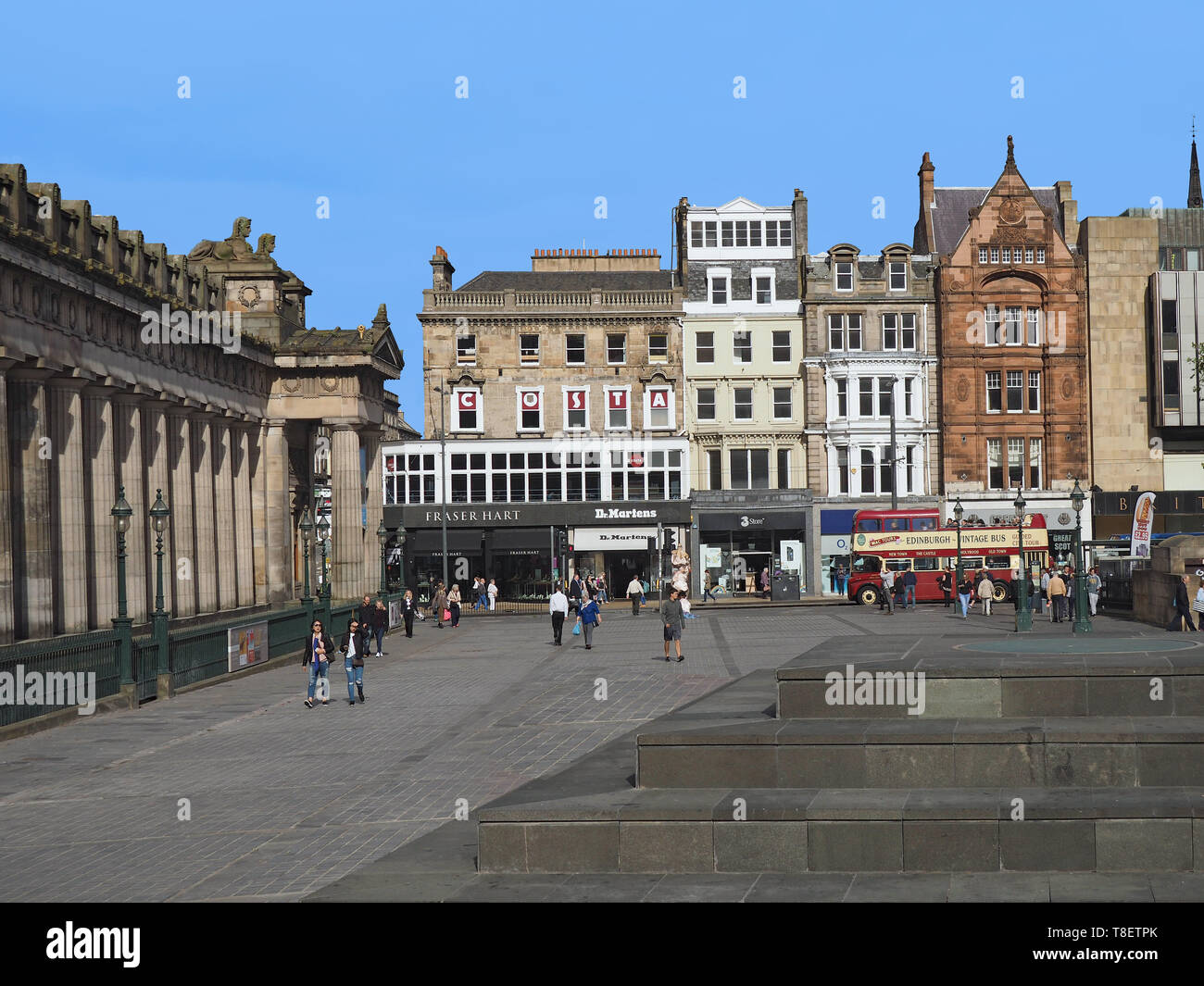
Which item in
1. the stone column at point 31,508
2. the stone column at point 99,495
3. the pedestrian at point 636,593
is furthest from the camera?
the pedestrian at point 636,593

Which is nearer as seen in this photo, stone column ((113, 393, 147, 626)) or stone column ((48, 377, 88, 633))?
stone column ((48, 377, 88, 633))

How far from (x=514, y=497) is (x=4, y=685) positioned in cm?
5217

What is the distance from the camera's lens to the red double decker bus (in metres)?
63.8

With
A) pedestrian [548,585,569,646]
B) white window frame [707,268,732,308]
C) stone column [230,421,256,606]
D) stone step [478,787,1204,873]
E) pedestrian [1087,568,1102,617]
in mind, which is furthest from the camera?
white window frame [707,268,732,308]

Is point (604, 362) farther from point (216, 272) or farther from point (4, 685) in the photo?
point (4, 685)

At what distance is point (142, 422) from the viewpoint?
4794cm

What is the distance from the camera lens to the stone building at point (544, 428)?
75312mm

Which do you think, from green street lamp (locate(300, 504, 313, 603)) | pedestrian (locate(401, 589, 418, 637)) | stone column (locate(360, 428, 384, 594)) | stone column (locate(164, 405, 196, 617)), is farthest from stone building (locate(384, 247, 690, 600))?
green street lamp (locate(300, 504, 313, 603))

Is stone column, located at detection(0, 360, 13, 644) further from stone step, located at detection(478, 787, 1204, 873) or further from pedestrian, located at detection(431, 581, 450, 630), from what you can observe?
pedestrian, located at detection(431, 581, 450, 630)

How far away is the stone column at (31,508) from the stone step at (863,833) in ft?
90.1

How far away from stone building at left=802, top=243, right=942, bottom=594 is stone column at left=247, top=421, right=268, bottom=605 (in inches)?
1081

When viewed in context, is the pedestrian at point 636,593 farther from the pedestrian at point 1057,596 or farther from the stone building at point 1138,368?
the stone building at point 1138,368

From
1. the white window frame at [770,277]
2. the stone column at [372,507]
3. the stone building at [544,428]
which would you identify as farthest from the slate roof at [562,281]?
the stone column at [372,507]

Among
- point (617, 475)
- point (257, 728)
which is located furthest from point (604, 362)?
point (257, 728)
